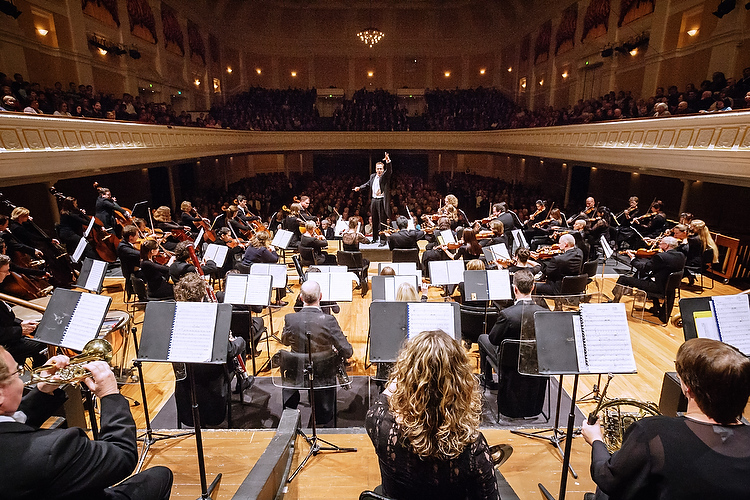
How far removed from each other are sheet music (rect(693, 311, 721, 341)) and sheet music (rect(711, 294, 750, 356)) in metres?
0.03

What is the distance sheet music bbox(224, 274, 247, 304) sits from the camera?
4.66 meters

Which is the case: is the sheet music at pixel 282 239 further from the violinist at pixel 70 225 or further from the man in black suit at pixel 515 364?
the man in black suit at pixel 515 364

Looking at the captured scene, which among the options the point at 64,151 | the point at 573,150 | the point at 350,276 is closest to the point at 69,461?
the point at 350,276

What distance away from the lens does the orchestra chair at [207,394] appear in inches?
145

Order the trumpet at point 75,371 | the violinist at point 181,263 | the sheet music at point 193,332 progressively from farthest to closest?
the violinist at point 181,263, the sheet music at point 193,332, the trumpet at point 75,371

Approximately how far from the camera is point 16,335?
12.9ft

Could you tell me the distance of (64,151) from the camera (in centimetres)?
852

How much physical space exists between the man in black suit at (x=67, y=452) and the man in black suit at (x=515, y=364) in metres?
2.99

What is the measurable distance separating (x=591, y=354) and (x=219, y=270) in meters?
6.54

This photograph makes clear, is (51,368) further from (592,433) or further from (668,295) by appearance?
(668,295)

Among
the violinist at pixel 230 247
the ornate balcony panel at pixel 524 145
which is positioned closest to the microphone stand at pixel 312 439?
the violinist at pixel 230 247

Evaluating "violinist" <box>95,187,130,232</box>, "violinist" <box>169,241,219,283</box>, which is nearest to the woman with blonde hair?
"violinist" <box>169,241,219,283</box>

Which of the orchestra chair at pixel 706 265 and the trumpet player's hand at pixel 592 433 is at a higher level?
the trumpet player's hand at pixel 592 433

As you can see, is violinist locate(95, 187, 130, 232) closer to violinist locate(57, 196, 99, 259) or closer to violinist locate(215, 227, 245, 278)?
violinist locate(57, 196, 99, 259)
